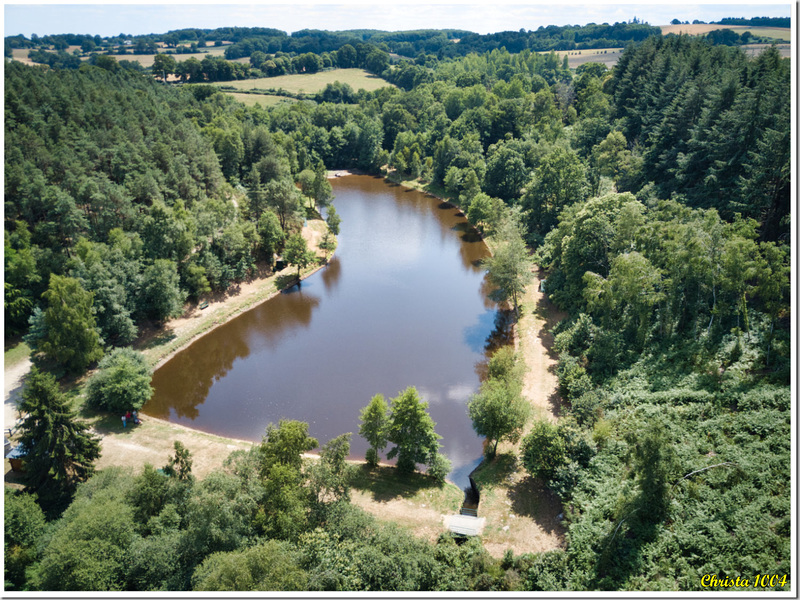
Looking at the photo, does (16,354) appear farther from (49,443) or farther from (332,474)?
(332,474)

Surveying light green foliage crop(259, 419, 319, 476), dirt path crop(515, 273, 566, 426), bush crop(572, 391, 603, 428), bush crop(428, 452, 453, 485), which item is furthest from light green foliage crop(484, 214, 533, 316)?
light green foliage crop(259, 419, 319, 476)

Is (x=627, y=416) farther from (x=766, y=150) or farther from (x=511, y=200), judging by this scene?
(x=511, y=200)

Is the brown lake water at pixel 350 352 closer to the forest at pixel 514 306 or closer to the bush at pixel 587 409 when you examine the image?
Answer: the forest at pixel 514 306

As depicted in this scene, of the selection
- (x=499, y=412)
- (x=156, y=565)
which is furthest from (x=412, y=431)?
(x=156, y=565)

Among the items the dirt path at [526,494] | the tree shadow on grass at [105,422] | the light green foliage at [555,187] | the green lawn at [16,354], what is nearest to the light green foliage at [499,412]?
the dirt path at [526,494]

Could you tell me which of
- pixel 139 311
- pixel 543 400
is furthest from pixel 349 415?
pixel 139 311
